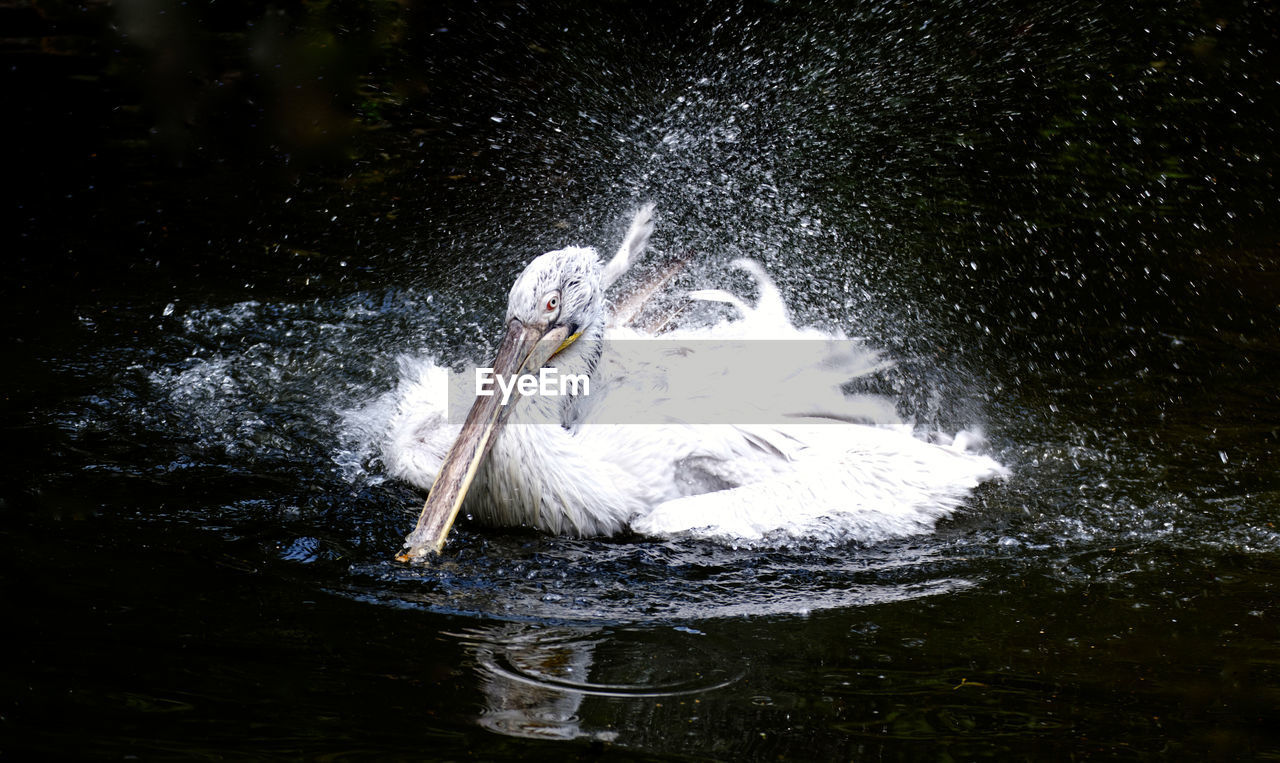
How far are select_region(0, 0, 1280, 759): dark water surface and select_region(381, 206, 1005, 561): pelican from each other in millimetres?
140

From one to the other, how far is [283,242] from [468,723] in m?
4.73

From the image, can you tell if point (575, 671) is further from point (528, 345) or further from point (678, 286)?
point (678, 286)

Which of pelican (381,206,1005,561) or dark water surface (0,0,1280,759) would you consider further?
pelican (381,206,1005,561)

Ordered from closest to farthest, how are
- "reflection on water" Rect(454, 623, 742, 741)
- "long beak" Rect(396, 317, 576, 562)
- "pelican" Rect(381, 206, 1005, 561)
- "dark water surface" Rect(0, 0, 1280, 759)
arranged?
1. "reflection on water" Rect(454, 623, 742, 741)
2. "dark water surface" Rect(0, 0, 1280, 759)
3. "long beak" Rect(396, 317, 576, 562)
4. "pelican" Rect(381, 206, 1005, 561)

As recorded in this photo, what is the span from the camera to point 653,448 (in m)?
4.00

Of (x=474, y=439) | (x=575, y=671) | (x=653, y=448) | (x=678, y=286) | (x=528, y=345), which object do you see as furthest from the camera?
(x=678, y=286)

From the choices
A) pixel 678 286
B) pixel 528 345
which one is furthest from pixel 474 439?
pixel 678 286

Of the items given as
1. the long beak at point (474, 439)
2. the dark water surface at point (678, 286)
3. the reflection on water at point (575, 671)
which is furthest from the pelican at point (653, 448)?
the reflection on water at point (575, 671)

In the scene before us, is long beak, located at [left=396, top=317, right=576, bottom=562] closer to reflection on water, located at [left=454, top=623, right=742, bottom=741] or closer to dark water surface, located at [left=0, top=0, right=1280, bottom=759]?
dark water surface, located at [left=0, top=0, right=1280, bottom=759]

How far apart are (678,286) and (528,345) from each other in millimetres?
1755

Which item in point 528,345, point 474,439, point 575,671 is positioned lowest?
point 575,671

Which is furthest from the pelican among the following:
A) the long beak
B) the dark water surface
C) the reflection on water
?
the reflection on water

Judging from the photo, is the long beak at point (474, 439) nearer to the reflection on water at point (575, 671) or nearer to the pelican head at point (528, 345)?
the pelican head at point (528, 345)

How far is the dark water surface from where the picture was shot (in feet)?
8.41
